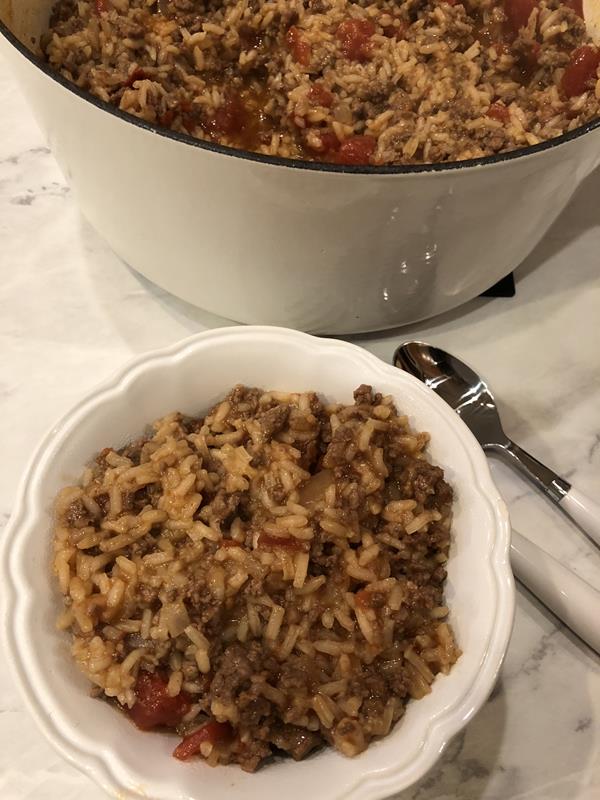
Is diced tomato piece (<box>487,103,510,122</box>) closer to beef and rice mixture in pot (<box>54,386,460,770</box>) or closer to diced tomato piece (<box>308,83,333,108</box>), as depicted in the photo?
diced tomato piece (<box>308,83,333,108</box>)

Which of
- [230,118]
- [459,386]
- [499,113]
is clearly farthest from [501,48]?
[459,386]

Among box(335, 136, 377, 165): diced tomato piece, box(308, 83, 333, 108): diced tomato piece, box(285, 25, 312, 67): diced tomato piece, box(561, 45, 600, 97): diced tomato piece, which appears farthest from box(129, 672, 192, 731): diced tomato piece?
box(561, 45, 600, 97): diced tomato piece

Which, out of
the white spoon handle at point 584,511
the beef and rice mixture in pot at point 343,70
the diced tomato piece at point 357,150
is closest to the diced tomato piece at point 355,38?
the beef and rice mixture in pot at point 343,70

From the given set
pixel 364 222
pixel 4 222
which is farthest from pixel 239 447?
pixel 4 222

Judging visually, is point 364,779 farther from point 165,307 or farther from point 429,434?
point 165,307

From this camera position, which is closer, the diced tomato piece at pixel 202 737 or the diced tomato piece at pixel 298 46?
the diced tomato piece at pixel 202 737

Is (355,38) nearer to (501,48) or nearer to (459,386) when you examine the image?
(501,48)

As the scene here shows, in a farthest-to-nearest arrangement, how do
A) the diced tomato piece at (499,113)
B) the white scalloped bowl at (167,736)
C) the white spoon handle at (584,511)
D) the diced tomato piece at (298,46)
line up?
the diced tomato piece at (298,46), the diced tomato piece at (499,113), the white spoon handle at (584,511), the white scalloped bowl at (167,736)

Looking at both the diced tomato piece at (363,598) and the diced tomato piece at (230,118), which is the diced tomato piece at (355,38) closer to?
the diced tomato piece at (230,118)
